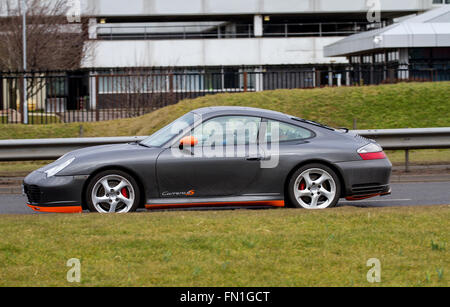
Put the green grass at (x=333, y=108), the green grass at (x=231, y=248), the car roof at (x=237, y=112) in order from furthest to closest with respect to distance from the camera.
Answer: the green grass at (x=333, y=108)
the car roof at (x=237, y=112)
the green grass at (x=231, y=248)

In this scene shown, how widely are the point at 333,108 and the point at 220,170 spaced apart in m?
11.3

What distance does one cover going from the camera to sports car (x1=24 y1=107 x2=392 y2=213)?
29.6ft

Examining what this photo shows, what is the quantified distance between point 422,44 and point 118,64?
2791 centimetres

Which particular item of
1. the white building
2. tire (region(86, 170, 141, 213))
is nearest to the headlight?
tire (region(86, 170, 141, 213))

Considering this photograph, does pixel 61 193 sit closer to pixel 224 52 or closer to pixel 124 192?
pixel 124 192

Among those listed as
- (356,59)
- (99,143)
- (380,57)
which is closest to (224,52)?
(356,59)

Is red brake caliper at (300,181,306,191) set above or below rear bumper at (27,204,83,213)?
above

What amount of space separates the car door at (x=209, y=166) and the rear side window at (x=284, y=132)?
0.26 m

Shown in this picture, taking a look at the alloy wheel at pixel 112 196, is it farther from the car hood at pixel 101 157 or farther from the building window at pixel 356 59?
the building window at pixel 356 59

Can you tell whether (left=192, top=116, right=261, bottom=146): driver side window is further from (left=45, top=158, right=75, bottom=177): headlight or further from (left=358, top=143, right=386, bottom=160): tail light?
(left=45, top=158, right=75, bottom=177): headlight

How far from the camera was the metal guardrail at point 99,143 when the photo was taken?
14.2 m

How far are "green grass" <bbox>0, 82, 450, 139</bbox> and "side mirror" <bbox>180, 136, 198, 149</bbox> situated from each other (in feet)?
32.7

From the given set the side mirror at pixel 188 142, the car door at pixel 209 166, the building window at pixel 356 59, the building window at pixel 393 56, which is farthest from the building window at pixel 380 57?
the side mirror at pixel 188 142
